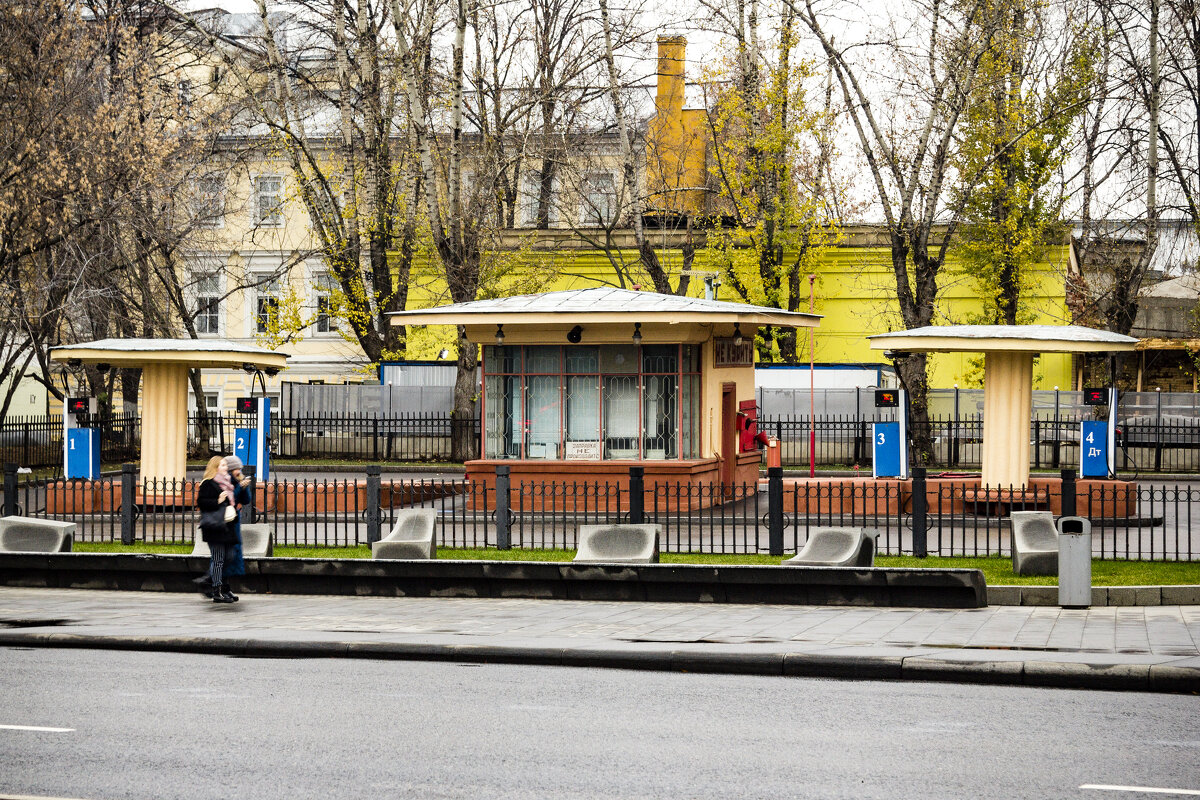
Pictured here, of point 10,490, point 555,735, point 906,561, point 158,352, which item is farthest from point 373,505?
point 555,735

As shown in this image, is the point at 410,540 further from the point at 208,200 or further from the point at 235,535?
the point at 208,200

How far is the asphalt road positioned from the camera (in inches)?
291

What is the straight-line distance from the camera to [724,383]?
2441 cm

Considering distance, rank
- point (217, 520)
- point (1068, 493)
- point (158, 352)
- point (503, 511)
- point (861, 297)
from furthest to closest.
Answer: point (861, 297) → point (158, 352) → point (503, 511) → point (1068, 493) → point (217, 520)

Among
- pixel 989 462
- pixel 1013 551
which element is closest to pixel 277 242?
pixel 989 462

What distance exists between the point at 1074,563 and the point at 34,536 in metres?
12.6

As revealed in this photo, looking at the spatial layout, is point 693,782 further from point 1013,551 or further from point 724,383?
point 724,383

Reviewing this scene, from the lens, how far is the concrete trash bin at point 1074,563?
1391 cm

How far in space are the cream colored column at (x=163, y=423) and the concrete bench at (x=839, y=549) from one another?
13280mm

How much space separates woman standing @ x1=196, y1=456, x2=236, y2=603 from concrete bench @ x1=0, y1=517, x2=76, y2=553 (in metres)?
2.90

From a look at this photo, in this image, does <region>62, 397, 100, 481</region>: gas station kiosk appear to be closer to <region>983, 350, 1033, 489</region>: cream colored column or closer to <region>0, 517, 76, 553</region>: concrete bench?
<region>0, 517, 76, 553</region>: concrete bench

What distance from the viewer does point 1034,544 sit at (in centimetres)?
1634

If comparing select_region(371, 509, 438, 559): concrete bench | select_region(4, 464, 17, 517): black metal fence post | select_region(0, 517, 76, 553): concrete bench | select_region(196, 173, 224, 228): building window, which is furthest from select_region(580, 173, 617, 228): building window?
select_region(0, 517, 76, 553): concrete bench

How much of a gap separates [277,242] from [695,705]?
45968 mm
